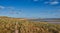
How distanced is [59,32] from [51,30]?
0.98 meters

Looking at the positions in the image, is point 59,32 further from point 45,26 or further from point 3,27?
point 3,27

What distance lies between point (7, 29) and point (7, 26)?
0.91 metres

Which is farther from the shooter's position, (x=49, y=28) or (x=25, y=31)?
(x=49, y=28)

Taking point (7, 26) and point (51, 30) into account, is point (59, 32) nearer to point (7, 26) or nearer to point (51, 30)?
point (51, 30)

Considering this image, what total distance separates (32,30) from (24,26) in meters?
1.08

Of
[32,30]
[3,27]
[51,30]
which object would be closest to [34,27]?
[32,30]

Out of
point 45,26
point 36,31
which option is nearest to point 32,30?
point 36,31

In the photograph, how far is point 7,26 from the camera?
1950 centimetres

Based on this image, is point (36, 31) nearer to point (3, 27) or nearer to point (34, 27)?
point (34, 27)

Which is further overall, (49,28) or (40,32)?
(49,28)

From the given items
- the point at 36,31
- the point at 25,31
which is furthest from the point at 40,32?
the point at 25,31

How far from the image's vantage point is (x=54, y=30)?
19594mm

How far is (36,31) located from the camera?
1855 cm

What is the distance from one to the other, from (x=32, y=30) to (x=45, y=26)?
6.84 feet
